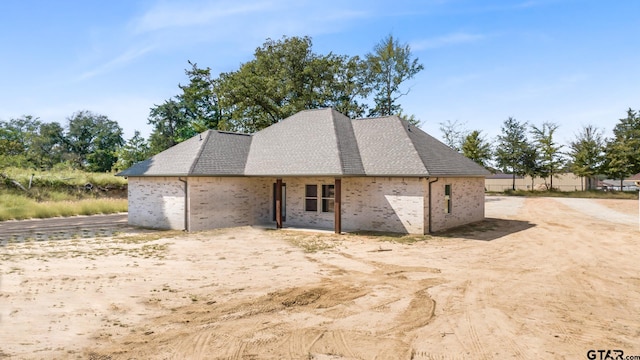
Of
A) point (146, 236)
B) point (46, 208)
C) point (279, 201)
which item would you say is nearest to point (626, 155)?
point (279, 201)

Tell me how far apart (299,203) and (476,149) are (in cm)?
3890

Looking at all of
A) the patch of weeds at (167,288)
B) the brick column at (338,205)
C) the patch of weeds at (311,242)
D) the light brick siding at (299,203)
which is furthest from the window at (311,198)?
the patch of weeds at (167,288)

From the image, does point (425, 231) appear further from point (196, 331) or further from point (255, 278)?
point (196, 331)

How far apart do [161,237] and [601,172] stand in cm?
5331

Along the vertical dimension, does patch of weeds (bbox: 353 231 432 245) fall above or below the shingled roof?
below

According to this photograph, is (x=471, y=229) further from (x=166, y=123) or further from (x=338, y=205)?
(x=166, y=123)

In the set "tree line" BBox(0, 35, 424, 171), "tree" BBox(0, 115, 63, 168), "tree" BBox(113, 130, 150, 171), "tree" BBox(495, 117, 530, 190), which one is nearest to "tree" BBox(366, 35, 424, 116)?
"tree line" BBox(0, 35, 424, 171)

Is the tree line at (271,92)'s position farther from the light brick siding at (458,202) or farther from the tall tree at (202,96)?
the light brick siding at (458,202)

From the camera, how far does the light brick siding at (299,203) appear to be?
17203mm

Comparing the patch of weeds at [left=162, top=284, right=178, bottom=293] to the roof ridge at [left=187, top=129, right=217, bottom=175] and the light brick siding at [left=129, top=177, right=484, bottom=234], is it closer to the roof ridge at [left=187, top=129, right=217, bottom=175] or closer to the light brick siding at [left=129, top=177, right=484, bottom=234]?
the light brick siding at [left=129, top=177, right=484, bottom=234]

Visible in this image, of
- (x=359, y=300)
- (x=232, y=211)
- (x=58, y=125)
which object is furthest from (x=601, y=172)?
(x=58, y=125)

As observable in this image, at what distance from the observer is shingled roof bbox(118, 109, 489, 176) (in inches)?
701

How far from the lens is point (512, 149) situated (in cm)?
5222

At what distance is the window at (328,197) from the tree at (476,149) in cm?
3709
